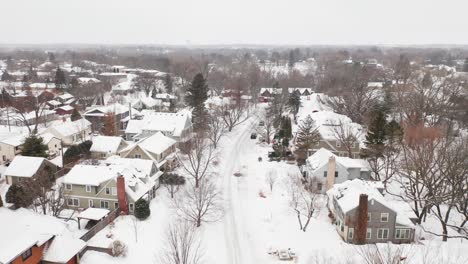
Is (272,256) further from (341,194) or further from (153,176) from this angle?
(153,176)

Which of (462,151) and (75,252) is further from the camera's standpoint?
(462,151)

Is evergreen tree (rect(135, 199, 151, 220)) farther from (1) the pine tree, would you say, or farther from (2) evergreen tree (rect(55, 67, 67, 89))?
(2) evergreen tree (rect(55, 67, 67, 89))

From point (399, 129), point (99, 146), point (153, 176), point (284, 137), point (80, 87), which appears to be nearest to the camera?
point (153, 176)

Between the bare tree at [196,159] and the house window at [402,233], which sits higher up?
the bare tree at [196,159]

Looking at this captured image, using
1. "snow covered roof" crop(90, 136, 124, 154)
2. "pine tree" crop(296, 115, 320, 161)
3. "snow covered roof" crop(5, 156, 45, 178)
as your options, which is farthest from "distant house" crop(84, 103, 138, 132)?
"pine tree" crop(296, 115, 320, 161)

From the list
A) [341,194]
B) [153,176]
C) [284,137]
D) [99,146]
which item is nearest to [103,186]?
[153,176]

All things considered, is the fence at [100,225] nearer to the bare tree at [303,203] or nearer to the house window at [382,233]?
the bare tree at [303,203]

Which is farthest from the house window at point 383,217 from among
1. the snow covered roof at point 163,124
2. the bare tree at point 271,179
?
the snow covered roof at point 163,124
